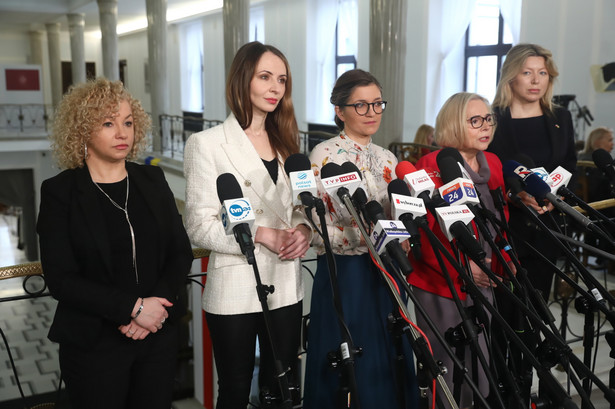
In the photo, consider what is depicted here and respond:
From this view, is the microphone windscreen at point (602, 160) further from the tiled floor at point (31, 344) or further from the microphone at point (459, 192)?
the tiled floor at point (31, 344)

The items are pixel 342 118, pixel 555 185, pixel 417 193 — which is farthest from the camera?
pixel 342 118

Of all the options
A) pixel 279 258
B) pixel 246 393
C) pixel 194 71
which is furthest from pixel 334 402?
pixel 194 71

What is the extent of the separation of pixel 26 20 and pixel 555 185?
22014mm

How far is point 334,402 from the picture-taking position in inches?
84.0

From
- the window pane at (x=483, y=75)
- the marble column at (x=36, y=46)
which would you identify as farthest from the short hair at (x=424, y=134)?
the marble column at (x=36, y=46)

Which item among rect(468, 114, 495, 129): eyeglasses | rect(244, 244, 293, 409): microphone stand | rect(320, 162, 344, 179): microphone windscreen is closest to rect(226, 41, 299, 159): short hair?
rect(320, 162, 344, 179): microphone windscreen

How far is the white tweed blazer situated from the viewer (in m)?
1.93

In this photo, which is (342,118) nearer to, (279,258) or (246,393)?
(279,258)

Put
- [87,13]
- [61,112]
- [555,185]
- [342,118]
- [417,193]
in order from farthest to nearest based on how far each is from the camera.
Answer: [87,13]
[342,118]
[555,185]
[61,112]
[417,193]

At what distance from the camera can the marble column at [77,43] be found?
61.4 feet

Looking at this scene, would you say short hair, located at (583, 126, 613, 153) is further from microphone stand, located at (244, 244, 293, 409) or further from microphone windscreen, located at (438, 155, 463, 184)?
microphone stand, located at (244, 244, 293, 409)

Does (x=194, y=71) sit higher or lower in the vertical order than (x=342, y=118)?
higher

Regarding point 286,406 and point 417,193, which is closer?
point 286,406

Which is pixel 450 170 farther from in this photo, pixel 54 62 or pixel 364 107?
pixel 54 62
